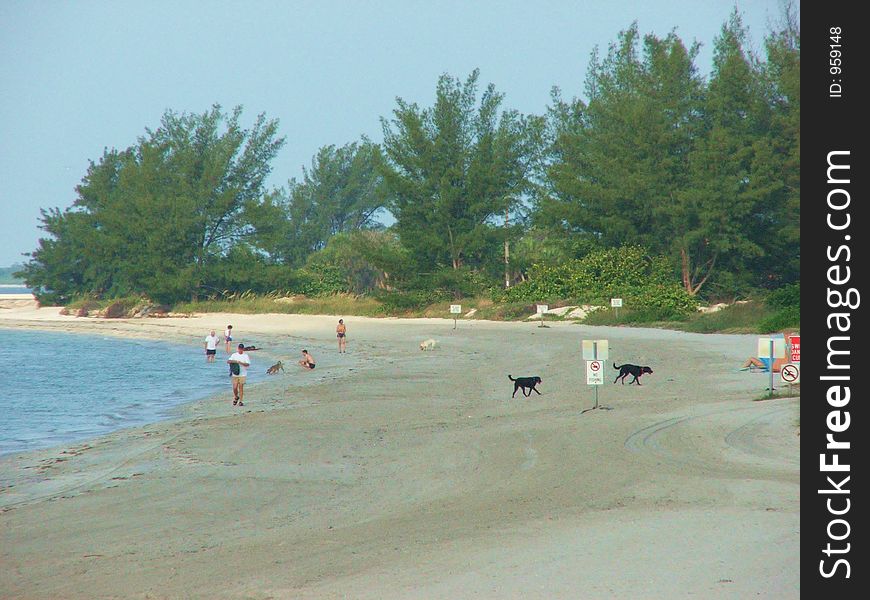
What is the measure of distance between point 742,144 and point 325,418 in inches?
1472

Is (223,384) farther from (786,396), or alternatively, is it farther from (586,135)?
(586,135)

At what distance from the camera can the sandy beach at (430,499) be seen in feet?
25.8

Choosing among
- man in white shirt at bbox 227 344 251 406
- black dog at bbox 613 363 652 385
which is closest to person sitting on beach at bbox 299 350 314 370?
man in white shirt at bbox 227 344 251 406

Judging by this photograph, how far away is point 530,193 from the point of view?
202 feet

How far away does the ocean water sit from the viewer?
68.9 feet

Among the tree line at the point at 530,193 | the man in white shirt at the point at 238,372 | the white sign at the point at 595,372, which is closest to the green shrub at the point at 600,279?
the tree line at the point at 530,193

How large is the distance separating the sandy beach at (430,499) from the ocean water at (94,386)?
83.5 inches

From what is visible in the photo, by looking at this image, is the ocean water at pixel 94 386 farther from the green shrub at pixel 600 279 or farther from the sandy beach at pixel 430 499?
the green shrub at pixel 600 279

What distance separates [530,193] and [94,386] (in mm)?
36637

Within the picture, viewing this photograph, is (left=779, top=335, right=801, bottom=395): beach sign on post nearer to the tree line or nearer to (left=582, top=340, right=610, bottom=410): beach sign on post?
(left=582, top=340, right=610, bottom=410): beach sign on post

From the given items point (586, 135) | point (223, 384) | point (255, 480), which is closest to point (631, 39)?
point (586, 135)

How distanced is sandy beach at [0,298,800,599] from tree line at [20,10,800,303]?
98.1 feet

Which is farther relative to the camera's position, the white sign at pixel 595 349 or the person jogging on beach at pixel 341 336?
the person jogging on beach at pixel 341 336

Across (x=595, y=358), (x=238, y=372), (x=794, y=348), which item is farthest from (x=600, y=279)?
(x=794, y=348)
